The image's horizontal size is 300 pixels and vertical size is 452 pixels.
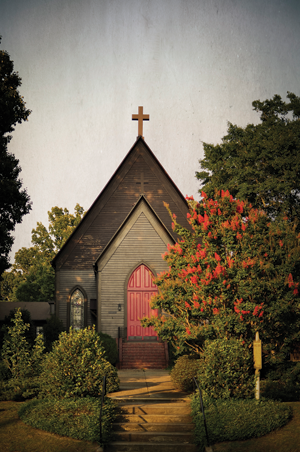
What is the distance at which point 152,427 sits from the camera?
459 inches

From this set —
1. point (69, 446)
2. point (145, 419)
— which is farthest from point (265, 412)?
point (69, 446)

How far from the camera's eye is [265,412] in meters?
11.7

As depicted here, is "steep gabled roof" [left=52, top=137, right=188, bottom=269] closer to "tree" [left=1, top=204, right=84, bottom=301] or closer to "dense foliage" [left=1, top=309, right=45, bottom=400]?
"dense foliage" [left=1, top=309, right=45, bottom=400]

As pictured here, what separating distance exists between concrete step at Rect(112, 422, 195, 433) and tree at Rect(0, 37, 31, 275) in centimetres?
1288

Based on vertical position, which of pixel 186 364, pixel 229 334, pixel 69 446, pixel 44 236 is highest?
pixel 44 236

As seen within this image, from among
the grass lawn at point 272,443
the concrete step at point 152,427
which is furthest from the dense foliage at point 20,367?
the grass lawn at point 272,443

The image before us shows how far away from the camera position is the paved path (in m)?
14.2

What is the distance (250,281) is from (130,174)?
1600 centimetres

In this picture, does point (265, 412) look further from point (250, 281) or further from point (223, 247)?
point (223, 247)

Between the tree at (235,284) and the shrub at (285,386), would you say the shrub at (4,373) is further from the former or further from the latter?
the shrub at (285,386)

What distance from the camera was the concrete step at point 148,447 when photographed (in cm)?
1052

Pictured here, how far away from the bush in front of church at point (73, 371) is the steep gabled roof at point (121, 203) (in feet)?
44.0

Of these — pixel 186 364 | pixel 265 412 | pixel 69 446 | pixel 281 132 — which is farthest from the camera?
pixel 281 132

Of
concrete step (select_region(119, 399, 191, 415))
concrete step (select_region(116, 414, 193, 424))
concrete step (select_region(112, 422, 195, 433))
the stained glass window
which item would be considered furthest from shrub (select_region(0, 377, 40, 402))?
the stained glass window
